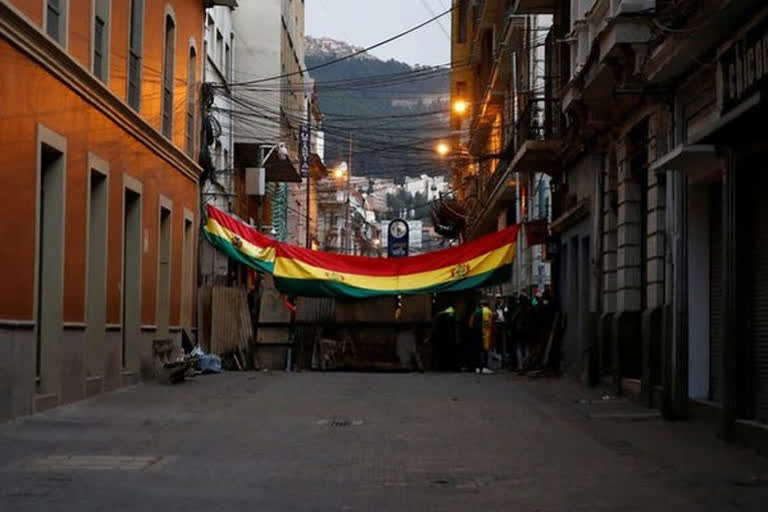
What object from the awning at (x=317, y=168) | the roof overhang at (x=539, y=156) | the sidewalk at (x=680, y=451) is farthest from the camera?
the awning at (x=317, y=168)

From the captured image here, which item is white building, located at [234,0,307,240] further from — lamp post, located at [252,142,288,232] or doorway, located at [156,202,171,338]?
doorway, located at [156,202,171,338]

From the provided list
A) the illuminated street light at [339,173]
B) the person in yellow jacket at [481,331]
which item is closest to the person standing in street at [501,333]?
the person in yellow jacket at [481,331]

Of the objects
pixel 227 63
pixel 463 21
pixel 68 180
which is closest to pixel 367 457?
pixel 68 180

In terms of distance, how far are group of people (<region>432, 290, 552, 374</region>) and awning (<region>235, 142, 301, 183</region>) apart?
34.8ft

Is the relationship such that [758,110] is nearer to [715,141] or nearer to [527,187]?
[715,141]

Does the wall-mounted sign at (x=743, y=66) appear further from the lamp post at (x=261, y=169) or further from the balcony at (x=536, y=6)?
the lamp post at (x=261, y=169)

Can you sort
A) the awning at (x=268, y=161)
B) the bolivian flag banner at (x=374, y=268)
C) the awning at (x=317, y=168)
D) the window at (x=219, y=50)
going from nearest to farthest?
1. the bolivian flag banner at (x=374, y=268)
2. the window at (x=219, y=50)
3. the awning at (x=268, y=161)
4. the awning at (x=317, y=168)

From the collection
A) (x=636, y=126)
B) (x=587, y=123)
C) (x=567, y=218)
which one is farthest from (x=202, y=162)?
(x=636, y=126)

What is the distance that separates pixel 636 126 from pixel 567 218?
6.85m

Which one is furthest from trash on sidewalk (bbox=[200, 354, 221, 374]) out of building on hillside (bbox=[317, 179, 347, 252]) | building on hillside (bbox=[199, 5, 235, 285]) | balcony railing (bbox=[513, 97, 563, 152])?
building on hillside (bbox=[317, 179, 347, 252])

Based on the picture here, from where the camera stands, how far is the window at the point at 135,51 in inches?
902

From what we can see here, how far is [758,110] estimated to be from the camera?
1169 cm

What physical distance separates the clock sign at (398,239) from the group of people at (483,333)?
10.1 metres

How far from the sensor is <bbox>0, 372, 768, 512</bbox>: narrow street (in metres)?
9.73
